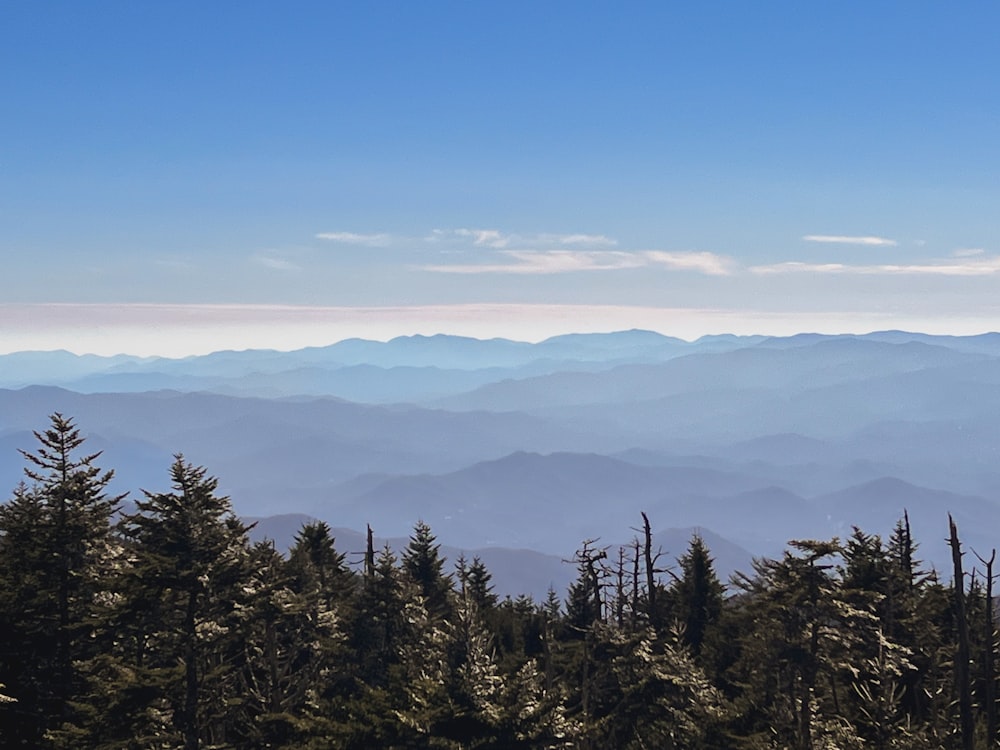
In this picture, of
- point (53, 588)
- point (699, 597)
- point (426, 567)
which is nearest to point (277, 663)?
point (53, 588)

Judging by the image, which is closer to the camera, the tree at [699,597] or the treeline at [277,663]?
the treeline at [277,663]

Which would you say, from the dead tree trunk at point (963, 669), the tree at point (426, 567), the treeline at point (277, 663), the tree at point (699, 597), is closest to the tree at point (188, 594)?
the treeline at point (277, 663)

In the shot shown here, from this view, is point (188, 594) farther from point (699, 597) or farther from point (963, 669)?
point (699, 597)

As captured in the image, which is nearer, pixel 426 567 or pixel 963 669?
pixel 963 669

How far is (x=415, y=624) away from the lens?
41.1 meters

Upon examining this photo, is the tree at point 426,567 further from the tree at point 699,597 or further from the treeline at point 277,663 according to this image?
the treeline at point 277,663

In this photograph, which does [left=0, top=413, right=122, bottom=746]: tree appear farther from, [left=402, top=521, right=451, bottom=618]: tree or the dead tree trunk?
[left=402, top=521, right=451, bottom=618]: tree

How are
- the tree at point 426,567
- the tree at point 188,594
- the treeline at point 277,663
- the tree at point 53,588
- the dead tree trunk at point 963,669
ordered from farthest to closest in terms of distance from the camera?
the tree at point 426,567, the dead tree trunk at point 963,669, the tree at point 53,588, the treeline at point 277,663, the tree at point 188,594

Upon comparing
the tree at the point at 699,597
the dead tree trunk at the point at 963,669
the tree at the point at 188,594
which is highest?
Answer: the tree at the point at 188,594

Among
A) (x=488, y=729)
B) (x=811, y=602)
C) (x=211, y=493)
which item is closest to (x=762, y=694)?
(x=811, y=602)

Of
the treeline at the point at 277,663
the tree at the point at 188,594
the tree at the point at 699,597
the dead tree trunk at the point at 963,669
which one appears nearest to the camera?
the tree at the point at 188,594

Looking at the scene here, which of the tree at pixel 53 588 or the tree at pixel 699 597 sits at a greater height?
the tree at pixel 53 588

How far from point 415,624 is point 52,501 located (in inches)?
744

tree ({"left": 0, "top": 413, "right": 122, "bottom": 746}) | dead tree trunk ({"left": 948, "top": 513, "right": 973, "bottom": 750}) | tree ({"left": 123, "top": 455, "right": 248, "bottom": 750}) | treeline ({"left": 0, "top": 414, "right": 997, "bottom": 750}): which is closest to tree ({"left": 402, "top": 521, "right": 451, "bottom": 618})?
treeline ({"left": 0, "top": 414, "right": 997, "bottom": 750})
